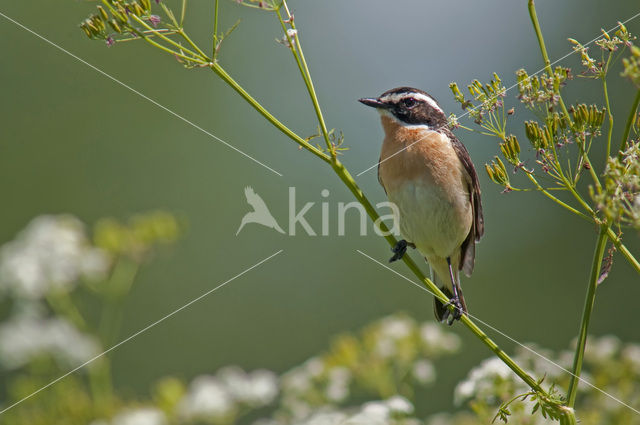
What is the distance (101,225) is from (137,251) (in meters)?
0.29

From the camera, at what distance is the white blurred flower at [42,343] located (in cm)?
421

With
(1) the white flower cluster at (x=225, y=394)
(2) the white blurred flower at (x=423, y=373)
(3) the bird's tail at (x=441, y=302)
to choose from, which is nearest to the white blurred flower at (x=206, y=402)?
(1) the white flower cluster at (x=225, y=394)

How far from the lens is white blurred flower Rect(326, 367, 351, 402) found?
358cm

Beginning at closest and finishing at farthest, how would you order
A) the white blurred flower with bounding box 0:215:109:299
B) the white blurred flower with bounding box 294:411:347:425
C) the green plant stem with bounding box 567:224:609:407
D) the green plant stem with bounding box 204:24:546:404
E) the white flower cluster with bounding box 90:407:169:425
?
the green plant stem with bounding box 567:224:609:407 → the green plant stem with bounding box 204:24:546:404 → the white blurred flower with bounding box 294:411:347:425 → the white flower cluster with bounding box 90:407:169:425 → the white blurred flower with bounding box 0:215:109:299

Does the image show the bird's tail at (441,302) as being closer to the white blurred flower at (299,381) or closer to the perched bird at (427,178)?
the perched bird at (427,178)

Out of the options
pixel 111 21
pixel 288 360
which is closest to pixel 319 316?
pixel 288 360

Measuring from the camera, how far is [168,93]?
13711 mm

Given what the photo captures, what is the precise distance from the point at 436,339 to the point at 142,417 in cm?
162

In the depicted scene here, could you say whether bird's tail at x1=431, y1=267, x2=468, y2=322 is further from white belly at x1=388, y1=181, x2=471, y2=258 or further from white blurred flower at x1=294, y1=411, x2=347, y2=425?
white blurred flower at x1=294, y1=411, x2=347, y2=425

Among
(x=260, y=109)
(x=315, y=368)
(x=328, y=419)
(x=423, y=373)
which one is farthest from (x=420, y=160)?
(x=260, y=109)

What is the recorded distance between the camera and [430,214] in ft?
14.9

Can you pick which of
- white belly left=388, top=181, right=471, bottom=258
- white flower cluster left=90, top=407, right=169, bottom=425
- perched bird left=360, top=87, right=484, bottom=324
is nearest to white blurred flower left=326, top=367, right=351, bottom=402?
white flower cluster left=90, top=407, right=169, bottom=425

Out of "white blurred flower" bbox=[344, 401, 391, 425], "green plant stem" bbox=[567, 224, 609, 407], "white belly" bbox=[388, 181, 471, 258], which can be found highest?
"green plant stem" bbox=[567, 224, 609, 407]

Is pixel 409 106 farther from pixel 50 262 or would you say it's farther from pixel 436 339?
pixel 50 262
